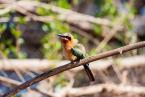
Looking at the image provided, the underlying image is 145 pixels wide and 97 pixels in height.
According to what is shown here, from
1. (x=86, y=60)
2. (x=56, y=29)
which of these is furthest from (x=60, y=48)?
(x=86, y=60)

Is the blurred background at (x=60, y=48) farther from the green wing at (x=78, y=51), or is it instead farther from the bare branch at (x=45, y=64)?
the green wing at (x=78, y=51)

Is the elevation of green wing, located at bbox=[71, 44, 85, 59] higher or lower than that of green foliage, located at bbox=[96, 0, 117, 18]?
lower

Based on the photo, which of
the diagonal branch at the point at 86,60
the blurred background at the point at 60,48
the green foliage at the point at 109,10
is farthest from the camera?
the green foliage at the point at 109,10

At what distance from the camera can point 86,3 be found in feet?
17.3

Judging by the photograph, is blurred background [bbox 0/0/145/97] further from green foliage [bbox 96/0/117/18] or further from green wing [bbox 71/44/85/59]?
green wing [bbox 71/44/85/59]

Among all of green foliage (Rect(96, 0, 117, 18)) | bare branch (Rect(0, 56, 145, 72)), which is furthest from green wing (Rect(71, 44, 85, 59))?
green foliage (Rect(96, 0, 117, 18))

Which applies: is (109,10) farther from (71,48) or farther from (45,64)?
(71,48)

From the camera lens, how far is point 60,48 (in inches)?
158

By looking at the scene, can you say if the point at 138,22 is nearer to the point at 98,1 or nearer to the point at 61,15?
the point at 98,1

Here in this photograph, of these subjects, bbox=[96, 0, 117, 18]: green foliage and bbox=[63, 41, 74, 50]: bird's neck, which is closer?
bbox=[63, 41, 74, 50]: bird's neck

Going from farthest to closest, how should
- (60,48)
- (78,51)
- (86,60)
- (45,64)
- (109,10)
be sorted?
(109,10) < (60,48) < (45,64) < (78,51) < (86,60)

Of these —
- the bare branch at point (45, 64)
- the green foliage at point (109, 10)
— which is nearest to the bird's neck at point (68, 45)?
the bare branch at point (45, 64)

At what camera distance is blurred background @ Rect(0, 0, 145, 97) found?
3.31m

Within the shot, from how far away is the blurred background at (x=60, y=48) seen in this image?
331cm
